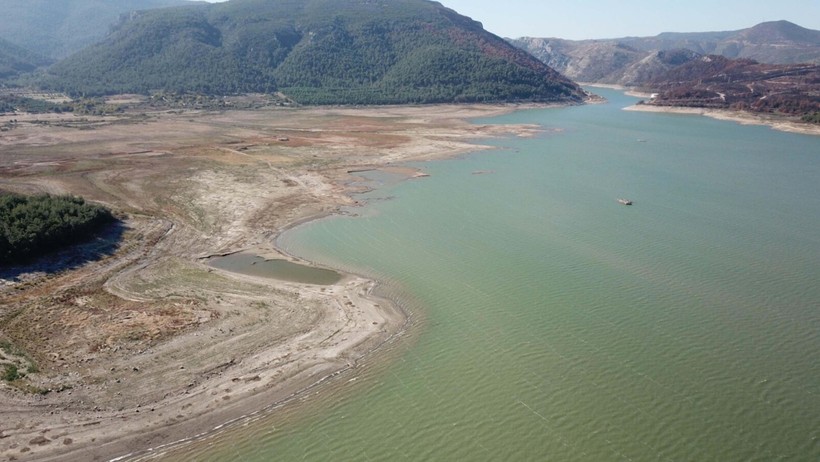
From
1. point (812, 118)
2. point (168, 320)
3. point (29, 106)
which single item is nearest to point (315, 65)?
point (29, 106)

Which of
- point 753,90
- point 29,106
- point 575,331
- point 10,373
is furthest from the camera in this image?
point 753,90

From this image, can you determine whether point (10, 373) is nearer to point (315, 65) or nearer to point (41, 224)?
point (41, 224)

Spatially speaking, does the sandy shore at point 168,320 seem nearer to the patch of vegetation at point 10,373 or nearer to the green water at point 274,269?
the patch of vegetation at point 10,373

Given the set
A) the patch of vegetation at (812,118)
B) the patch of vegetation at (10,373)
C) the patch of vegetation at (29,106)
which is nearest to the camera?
the patch of vegetation at (10,373)

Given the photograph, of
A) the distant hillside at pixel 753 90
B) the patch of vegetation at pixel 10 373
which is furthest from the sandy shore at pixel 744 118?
the patch of vegetation at pixel 10 373

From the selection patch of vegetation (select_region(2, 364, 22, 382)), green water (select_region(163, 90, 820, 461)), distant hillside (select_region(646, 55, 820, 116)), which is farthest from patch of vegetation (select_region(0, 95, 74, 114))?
distant hillside (select_region(646, 55, 820, 116))
